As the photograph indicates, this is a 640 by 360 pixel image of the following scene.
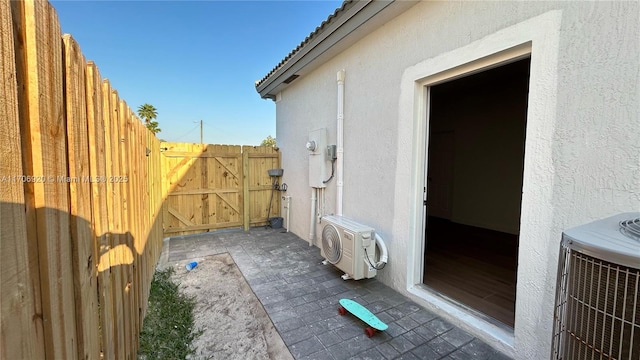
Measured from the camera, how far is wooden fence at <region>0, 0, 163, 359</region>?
0.62 meters

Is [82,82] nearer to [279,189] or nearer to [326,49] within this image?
[326,49]

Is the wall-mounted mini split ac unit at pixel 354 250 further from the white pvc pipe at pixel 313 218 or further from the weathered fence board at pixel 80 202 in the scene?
the weathered fence board at pixel 80 202

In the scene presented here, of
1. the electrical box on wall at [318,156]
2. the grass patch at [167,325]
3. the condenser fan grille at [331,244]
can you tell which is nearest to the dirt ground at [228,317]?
the grass patch at [167,325]

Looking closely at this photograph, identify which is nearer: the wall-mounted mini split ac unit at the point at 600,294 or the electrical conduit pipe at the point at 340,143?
the wall-mounted mini split ac unit at the point at 600,294

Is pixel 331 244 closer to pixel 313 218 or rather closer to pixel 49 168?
pixel 313 218

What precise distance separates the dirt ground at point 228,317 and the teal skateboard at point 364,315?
700 mm

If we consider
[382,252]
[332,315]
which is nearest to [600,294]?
[332,315]

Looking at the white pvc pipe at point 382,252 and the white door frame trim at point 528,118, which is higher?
the white door frame trim at point 528,118

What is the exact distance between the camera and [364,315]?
2.50 m

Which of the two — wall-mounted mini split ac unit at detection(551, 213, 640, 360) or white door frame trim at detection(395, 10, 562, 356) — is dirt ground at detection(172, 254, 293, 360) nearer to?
white door frame trim at detection(395, 10, 562, 356)

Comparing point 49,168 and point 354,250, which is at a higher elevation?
point 49,168

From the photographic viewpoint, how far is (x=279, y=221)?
6.49 meters

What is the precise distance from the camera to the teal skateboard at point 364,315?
2340 millimetres

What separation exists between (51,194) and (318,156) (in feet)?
12.7
